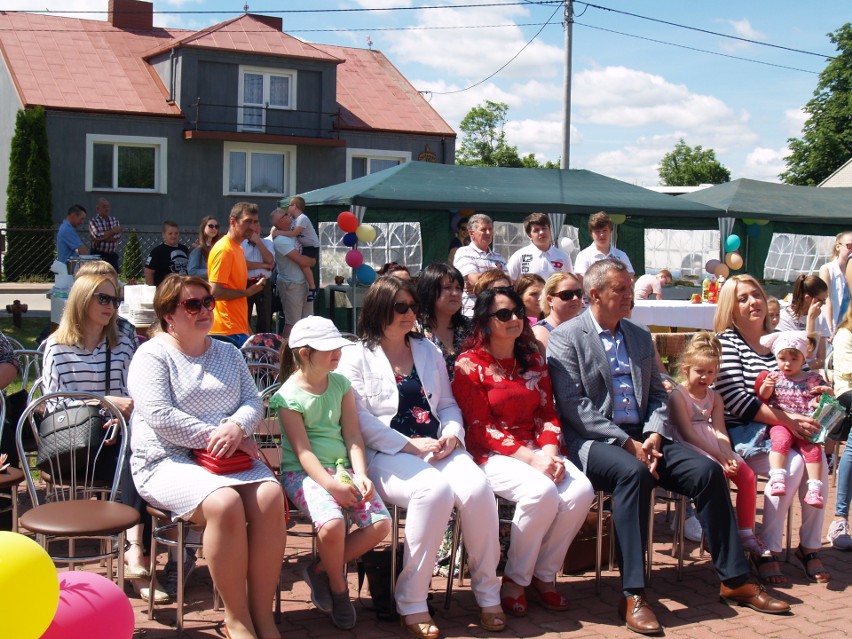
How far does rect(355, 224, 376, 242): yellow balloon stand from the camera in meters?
12.7

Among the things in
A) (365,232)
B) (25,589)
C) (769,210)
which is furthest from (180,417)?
(769,210)

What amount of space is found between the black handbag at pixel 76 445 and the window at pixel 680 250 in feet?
40.8

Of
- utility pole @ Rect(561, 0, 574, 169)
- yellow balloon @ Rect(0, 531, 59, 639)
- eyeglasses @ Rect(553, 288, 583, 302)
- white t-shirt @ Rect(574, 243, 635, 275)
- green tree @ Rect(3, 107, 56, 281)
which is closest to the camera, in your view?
yellow balloon @ Rect(0, 531, 59, 639)

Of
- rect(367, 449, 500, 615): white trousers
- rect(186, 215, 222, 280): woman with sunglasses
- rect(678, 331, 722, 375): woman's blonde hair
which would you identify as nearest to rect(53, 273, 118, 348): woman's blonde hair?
rect(367, 449, 500, 615): white trousers

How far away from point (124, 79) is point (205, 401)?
2366 centimetres

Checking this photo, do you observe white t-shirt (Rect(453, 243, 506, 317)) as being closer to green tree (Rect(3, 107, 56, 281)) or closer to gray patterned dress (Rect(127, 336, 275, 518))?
gray patterned dress (Rect(127, 336, 275, 518))

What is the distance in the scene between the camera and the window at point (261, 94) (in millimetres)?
25828

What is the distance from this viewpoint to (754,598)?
4.44 metres

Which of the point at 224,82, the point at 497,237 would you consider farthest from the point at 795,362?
the point at 224,82

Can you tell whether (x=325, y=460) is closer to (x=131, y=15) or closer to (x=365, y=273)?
(x=365, y=273)

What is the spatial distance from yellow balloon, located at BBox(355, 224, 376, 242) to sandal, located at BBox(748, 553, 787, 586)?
8502 millimetres

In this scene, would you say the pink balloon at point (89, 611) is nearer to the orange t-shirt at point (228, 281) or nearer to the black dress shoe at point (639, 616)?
the black dress shoe at point (639, 616)

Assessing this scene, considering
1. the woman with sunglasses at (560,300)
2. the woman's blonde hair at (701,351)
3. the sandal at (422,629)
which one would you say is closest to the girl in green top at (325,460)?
the sandal at (422,629)

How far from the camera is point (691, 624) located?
4258 mm
